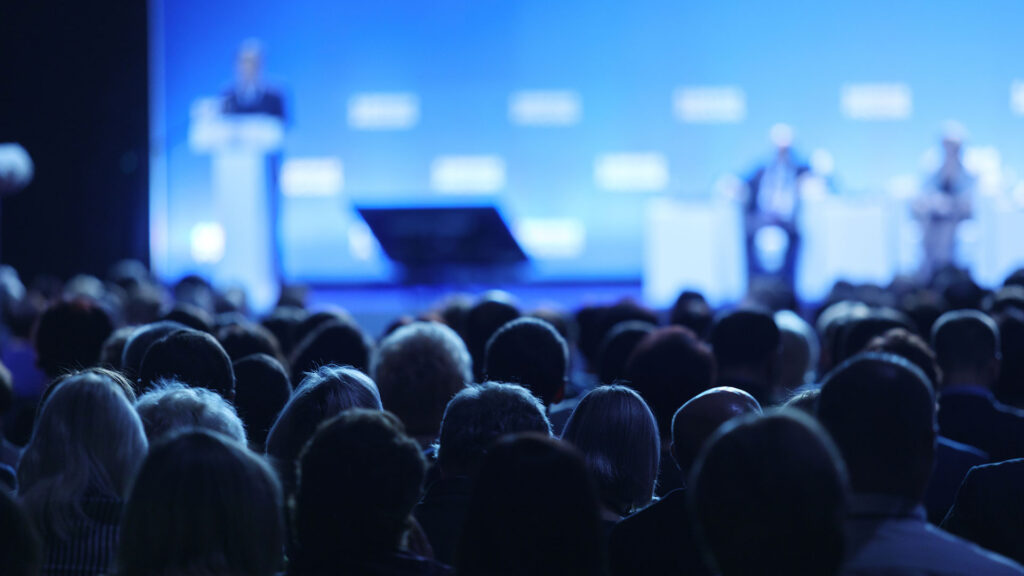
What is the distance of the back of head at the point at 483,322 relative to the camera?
470 centimetres

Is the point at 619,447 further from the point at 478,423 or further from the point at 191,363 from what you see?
the point at 191,363

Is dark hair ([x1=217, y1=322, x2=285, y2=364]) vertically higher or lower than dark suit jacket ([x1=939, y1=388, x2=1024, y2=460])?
higher

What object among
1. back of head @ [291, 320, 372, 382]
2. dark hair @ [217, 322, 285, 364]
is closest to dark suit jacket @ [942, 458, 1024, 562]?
back of head @ [291, 320, 372, 382]

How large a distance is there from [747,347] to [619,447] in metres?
1.73

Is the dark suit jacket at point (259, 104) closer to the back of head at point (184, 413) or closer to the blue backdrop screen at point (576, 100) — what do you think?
the blue backdrop screen at point (576, 100)

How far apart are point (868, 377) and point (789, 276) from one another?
889 centimetres

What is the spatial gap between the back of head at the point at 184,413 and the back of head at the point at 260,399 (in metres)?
0.57

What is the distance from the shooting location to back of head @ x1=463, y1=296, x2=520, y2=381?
470 centimetres

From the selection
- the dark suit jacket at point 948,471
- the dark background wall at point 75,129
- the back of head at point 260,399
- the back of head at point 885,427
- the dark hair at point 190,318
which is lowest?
the dark suit jacket at point 948,471

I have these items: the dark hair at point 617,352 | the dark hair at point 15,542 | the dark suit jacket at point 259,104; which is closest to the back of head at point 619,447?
the dark hair at point 15,542

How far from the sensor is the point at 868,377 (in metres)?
1.80

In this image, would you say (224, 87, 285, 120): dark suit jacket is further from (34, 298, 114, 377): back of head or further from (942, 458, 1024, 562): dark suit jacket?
(942, 458, 1024, 562): dark suit jacket

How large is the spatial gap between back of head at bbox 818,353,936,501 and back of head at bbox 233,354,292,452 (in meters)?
1.75

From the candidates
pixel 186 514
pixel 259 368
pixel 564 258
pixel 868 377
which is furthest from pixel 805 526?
pixel 564 258
